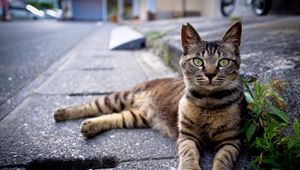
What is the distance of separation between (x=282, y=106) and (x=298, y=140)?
0.32m

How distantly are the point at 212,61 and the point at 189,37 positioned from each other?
0.28 meters

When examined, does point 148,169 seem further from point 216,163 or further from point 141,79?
point 141,79

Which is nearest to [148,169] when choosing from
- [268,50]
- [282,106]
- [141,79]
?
[282,106]

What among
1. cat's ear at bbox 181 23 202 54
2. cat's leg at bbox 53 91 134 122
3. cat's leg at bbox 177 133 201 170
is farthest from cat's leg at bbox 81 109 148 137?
cat's ear at bbox 181 23 202 54

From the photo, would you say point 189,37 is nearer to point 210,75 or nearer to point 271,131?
point 210,75

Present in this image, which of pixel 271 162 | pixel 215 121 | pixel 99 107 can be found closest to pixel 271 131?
pixel 271 162

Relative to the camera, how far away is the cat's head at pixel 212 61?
2117 millimetres

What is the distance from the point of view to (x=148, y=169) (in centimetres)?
190

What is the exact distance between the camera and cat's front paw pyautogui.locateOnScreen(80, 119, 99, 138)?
7.78 ft

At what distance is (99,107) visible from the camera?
2951mm

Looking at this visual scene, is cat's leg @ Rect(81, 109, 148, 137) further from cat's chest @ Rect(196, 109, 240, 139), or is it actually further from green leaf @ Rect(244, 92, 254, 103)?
green leaf @ Rect(244, 92, 254, 103)

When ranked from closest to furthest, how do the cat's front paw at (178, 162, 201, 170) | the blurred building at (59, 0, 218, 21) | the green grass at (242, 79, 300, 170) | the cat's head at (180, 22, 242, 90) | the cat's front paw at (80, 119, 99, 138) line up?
the green grass at (242, 79, 300, 170) < the cat's front paw at (178, 162, 201, 170) < the cat's head at (180, 22, 242, 90) < the cat's front paw at (80, 119, 99, 138) < the blurred building at (59, 0, 218, 21)

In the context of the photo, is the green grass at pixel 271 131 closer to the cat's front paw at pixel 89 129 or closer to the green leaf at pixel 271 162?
the green leaf at pixel 271 162

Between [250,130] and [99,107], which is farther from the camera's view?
[99,107]
